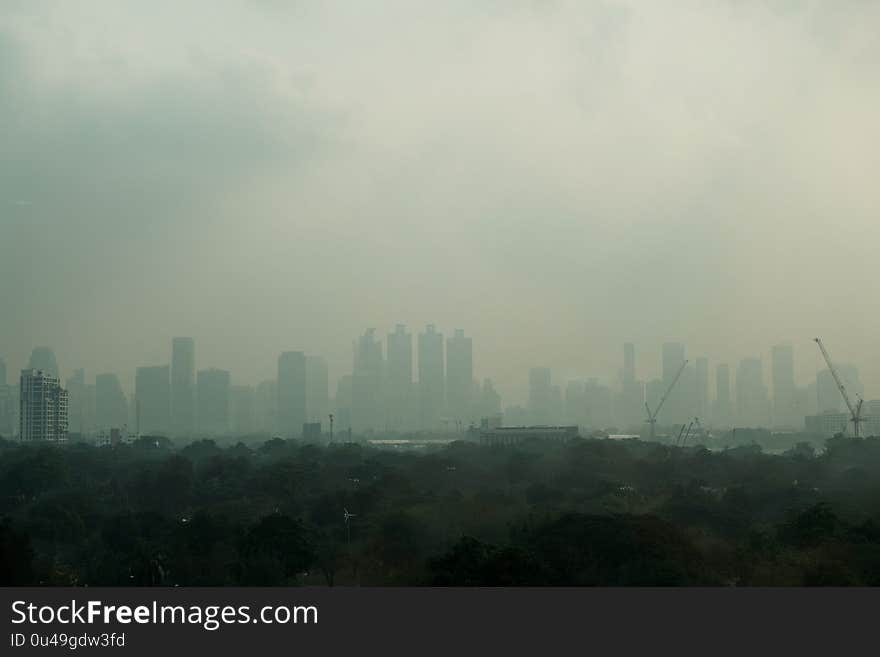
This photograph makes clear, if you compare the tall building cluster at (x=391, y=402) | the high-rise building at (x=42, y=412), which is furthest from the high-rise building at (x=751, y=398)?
the high-rise building at (x=42, y=412)

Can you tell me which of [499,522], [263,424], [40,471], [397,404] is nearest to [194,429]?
[263,424]

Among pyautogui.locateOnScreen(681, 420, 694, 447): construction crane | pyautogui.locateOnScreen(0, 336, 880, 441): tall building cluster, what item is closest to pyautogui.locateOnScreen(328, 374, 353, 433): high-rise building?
pyautogui.locateOnScreen(0, 336, 880, 441): tall building cluster

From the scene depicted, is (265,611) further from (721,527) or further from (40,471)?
(40,471)

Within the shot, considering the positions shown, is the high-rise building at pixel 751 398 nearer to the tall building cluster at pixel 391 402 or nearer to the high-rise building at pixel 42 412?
the tall building cluster at pixel 391 402

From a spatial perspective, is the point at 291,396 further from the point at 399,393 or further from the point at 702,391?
the point at 702,391

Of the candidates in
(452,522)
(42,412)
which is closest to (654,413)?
(42,412)
